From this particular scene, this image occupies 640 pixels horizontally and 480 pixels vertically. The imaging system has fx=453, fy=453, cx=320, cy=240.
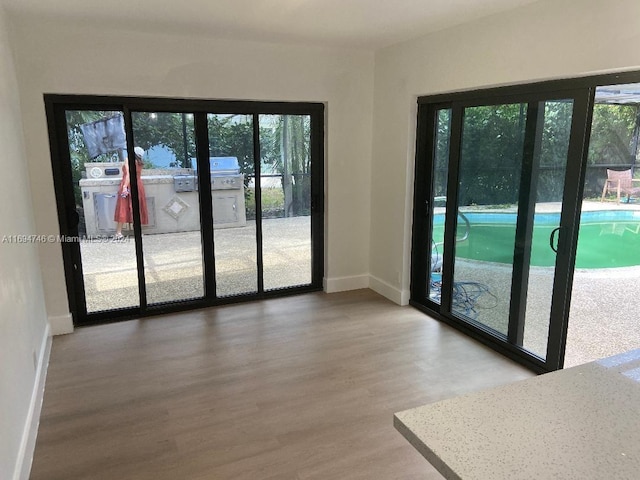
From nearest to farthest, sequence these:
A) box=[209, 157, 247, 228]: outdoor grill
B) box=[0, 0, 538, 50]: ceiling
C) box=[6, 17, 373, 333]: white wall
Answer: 1. box=[0, 0, 538, 50]: ceiling
2. box=[6, 17, 373, 333]: white wall
3. box=[209, 157, 247, 228]: outdoor grill

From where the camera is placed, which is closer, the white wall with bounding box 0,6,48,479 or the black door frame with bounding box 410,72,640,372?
the white wall with bounding box 0,6,48,479

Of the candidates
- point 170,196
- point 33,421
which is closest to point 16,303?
point 33,421

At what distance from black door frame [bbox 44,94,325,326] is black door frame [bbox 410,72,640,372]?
3.66 ft

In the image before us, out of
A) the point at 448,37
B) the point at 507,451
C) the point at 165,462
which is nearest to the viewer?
the point at 507,451

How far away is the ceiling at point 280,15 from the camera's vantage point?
3078 millimetres

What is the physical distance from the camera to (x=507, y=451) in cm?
106

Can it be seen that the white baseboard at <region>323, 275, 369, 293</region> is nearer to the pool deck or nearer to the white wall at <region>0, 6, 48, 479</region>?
the pool deck

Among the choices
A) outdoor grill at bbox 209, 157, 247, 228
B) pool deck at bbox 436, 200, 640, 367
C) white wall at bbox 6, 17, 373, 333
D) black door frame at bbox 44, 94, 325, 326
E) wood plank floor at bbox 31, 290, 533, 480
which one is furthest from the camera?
outdoor grill at bbox 209, 157, 247, 228

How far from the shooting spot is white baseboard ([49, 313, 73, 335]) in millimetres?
4012

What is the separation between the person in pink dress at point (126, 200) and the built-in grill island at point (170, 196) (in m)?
0.04

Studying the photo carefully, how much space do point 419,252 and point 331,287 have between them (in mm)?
1113

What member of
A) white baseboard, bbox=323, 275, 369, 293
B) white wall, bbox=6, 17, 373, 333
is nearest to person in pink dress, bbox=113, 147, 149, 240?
white wall, bbox=6, 17, 373, 333

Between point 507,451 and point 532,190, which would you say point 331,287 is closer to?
point 532,190

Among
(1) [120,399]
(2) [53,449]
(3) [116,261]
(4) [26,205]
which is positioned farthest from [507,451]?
(3) [116,261]
